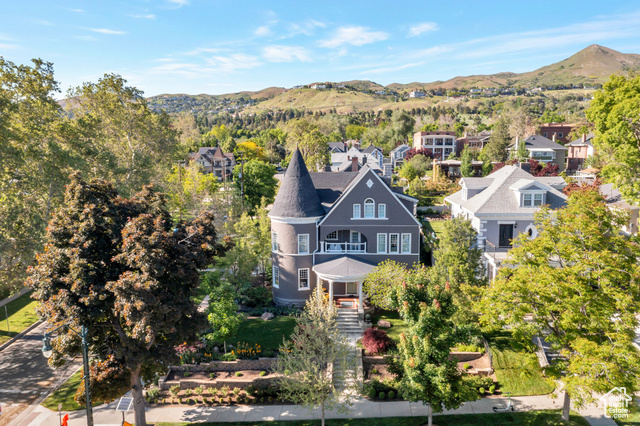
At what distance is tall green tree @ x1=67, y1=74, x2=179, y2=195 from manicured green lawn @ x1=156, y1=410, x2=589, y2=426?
26.2 m

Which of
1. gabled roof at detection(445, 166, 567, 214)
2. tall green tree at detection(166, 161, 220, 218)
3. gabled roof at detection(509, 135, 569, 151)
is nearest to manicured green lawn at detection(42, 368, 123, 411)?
gabled roof at detection(445, 166, 567, 214)

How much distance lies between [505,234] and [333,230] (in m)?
14.5

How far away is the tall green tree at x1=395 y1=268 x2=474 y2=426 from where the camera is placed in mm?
17406

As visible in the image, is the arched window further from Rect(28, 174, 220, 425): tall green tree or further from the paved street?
the paved street

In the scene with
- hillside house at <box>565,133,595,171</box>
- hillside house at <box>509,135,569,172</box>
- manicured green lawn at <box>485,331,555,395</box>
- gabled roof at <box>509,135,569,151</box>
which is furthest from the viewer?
hillside house at <box>565,133,595,171</box>

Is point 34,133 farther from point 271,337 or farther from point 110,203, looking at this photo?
point 271,337

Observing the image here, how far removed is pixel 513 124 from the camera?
116m

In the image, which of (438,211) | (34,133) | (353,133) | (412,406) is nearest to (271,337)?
(412,406)

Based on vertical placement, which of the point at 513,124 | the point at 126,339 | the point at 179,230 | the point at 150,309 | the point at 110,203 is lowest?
the point at 126,339

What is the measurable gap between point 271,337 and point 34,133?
24.2 metres

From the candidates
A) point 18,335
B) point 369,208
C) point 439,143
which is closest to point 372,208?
point 369,208

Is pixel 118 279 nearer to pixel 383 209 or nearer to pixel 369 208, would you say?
pixel 369 208

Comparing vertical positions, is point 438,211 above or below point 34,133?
below

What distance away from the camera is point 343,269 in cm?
3152
